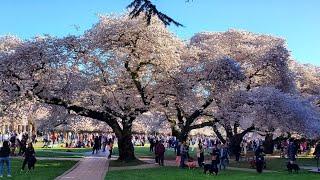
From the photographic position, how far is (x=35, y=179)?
915 inches

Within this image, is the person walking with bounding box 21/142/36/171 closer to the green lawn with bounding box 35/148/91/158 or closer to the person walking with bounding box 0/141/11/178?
the person walking with bounding box 0/141/11/178

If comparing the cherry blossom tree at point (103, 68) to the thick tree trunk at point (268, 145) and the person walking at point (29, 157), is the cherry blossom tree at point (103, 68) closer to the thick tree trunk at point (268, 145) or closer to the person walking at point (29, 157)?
the person walking at point (29, 157)

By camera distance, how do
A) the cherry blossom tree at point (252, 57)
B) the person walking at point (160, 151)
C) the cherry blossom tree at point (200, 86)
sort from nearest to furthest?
the person walking at point (160, 151)
the cherry blossom tree at point (200, 86)
the cherry blossom tree at point (252, 57)

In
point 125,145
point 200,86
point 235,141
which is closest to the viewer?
point 125,145

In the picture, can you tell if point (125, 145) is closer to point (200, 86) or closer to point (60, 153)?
point (200, 86)

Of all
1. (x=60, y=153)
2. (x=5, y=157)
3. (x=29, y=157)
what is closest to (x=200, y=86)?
(x=29, y=157)

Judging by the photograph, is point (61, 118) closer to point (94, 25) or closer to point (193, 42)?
point (94, 25)

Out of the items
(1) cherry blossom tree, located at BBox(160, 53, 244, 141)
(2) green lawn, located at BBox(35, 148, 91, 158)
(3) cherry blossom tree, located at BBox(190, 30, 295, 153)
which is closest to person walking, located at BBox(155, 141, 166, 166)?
(1) cherry blossom tree, located at BBox(160, 53, 244, 141)

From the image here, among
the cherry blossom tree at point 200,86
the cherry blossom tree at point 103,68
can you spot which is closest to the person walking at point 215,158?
the cherry blossom tree at point 200,86

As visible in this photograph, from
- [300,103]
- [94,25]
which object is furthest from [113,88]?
[300,103]

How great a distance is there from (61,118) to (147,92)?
760 centimetres

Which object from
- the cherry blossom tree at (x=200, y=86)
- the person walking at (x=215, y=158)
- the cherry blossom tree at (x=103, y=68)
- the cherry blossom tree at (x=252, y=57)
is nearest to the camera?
the person walking at (x=215, y=158)

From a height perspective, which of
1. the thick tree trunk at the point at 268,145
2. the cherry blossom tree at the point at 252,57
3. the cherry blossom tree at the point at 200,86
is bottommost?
the thick tree trunk at the point at 268,145

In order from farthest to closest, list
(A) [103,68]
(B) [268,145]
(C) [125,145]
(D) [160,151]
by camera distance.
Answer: (B) [268,145] < (C) [125,145] < (A) [103,68] < (D) [160,151]
